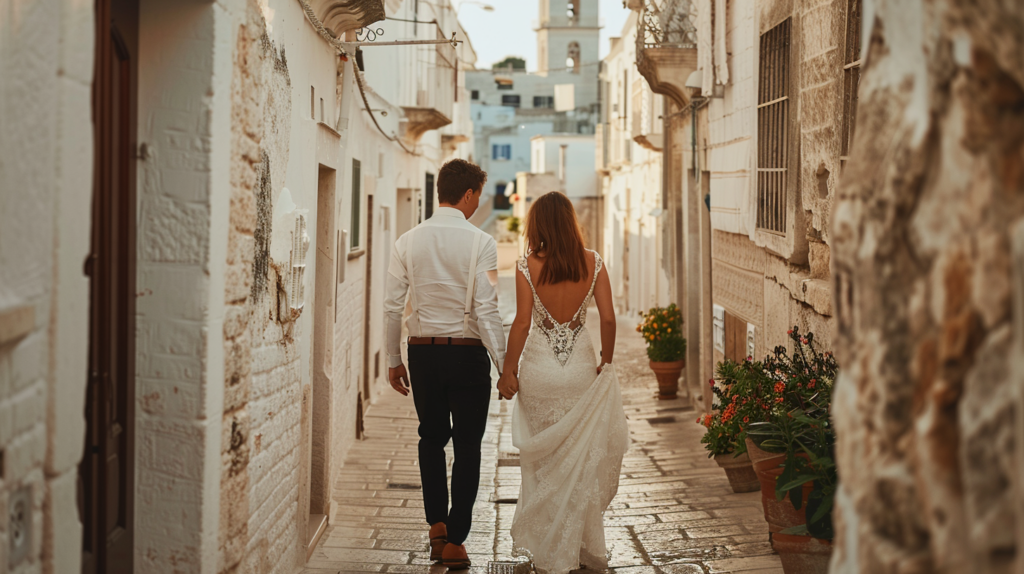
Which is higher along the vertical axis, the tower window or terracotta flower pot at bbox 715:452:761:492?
the tower window

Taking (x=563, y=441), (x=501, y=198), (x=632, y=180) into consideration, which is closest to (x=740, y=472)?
(x=563, y=441)

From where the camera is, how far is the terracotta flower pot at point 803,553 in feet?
13.1

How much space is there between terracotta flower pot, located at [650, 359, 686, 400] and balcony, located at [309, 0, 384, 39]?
19.2 feet

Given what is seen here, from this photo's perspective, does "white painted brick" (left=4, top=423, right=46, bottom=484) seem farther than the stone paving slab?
No

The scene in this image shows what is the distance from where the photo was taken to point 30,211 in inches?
88.4

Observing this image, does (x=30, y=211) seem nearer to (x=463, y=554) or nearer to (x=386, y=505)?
(x=463, y=554)

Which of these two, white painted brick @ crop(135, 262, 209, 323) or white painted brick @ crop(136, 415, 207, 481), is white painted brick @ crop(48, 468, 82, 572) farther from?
white painted brick @ crop(135, 262, 209, 323)

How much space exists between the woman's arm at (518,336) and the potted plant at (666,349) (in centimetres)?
600

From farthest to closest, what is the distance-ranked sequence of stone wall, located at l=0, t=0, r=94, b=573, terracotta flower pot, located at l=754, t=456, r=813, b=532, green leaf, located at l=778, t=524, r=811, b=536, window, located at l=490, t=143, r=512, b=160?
window, located at l=490, t=143, r=512, b=160 → terracotta flower pot, located at l=754, t=456, r=813, b=532 → green leaf, located at l=778, t=524, r=811, b=536 → stone wall, located at l=0, t=0, r=94, b=573

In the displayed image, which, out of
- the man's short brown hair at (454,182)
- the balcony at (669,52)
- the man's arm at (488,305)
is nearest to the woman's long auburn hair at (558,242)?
the man's arm at (488,305)

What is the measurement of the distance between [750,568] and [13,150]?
380 centimetres

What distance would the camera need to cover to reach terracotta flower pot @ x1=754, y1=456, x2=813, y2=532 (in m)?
4.43

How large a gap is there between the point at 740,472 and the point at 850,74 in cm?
254

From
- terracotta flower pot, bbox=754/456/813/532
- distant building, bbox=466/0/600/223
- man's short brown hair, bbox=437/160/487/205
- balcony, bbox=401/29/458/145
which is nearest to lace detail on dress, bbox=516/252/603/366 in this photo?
man's short brown hair, bbox=437/160/487/205
